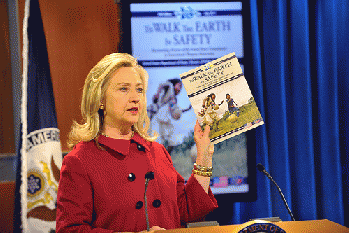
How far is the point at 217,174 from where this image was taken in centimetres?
206

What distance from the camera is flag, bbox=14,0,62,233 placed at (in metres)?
1.71

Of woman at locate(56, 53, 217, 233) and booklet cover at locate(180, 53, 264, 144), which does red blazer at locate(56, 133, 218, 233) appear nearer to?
woman at locate(56, 53, 217, 233)

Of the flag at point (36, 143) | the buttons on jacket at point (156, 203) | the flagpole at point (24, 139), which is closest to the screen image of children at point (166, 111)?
the flag at point (36, 143)

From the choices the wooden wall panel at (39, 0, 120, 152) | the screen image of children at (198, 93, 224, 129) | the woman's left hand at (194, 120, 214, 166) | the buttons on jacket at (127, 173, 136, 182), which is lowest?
the buttons on jacket at (127, 173, 136, 182)

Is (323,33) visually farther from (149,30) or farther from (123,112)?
(123,112)

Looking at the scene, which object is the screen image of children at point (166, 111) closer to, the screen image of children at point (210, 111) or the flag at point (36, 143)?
the flag at point (36, 143)

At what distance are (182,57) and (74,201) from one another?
133 centimetres

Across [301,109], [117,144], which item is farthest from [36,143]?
[301,109]

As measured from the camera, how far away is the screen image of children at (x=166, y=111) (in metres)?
2.04

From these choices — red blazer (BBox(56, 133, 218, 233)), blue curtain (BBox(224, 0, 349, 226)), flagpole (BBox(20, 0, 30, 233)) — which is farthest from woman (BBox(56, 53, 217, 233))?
blue curtain (BBox(224, 0, 349, 226))

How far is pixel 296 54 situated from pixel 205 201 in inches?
55.6

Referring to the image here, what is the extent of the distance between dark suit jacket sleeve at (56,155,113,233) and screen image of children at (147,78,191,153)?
3.36 ft

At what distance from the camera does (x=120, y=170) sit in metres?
1.07

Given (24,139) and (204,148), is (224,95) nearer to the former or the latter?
(204,148)
